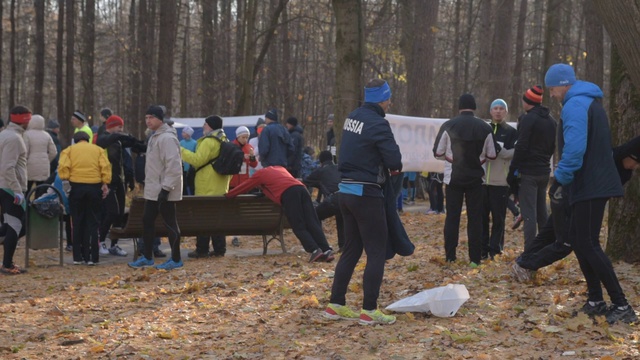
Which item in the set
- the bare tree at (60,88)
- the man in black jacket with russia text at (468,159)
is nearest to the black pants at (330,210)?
the man in black jacket with russia text at (468,159)

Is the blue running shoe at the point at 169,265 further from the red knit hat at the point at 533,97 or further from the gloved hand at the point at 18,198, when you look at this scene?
the red knit hat at the point at 533,97

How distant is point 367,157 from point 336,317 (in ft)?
4.65

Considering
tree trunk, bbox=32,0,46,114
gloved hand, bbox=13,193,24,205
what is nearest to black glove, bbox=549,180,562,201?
gloved hand, bbox=13,193,24,205

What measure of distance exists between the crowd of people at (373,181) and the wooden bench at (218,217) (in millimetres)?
340

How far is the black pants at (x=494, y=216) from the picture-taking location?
11.3m

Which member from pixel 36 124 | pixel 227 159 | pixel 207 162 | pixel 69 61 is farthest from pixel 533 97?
pixel 69 61

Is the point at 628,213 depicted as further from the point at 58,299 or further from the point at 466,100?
the point at 58,299

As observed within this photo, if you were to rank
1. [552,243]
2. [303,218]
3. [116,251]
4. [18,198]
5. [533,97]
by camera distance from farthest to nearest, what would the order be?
1. [116,251]
2. [303,218]
3. [18,198]
4. [533,97]
5. [552,243]

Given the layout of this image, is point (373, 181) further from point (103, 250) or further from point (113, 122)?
point (103, 250)

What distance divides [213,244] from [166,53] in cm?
1132

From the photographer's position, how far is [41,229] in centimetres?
1283

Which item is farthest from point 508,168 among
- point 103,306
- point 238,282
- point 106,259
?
point 106,259

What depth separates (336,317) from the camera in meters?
8.10

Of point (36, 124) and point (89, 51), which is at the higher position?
point (89, 51)
